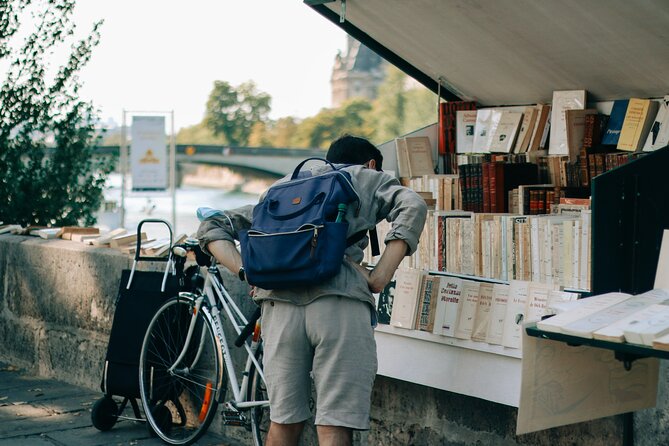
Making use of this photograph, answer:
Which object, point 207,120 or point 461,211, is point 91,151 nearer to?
point 461,211

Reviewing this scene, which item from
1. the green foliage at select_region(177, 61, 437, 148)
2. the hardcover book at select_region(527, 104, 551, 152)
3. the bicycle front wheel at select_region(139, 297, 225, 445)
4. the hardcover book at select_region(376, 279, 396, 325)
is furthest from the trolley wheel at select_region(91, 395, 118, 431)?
the green foliage at select_region(177, 61, 437, 148)

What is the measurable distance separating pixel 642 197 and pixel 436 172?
2220 millimetres

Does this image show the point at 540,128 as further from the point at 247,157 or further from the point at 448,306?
the point at 247,157

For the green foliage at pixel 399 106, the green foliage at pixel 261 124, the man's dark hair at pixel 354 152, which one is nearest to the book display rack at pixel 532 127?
the man's dark hair at pixel 354 152

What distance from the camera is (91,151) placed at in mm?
9297

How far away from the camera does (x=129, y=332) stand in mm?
5305

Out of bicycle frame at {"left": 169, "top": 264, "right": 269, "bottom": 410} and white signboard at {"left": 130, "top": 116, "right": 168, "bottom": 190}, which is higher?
white signboard at {"left": 130, "top": 116, "right": 168, "bottom": 190}

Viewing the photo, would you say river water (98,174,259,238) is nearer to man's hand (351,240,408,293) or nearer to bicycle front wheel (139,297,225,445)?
bicycle front wheel (139,297,225,445)

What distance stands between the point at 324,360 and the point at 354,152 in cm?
74

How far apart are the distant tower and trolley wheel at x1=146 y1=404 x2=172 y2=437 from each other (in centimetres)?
10513

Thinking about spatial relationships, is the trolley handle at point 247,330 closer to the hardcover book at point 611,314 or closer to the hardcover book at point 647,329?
the hardcover book at point 611,314

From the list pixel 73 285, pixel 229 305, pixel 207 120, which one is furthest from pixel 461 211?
pixel 207 120

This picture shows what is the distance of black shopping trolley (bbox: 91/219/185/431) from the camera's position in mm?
5254

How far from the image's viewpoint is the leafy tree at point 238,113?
286ft
